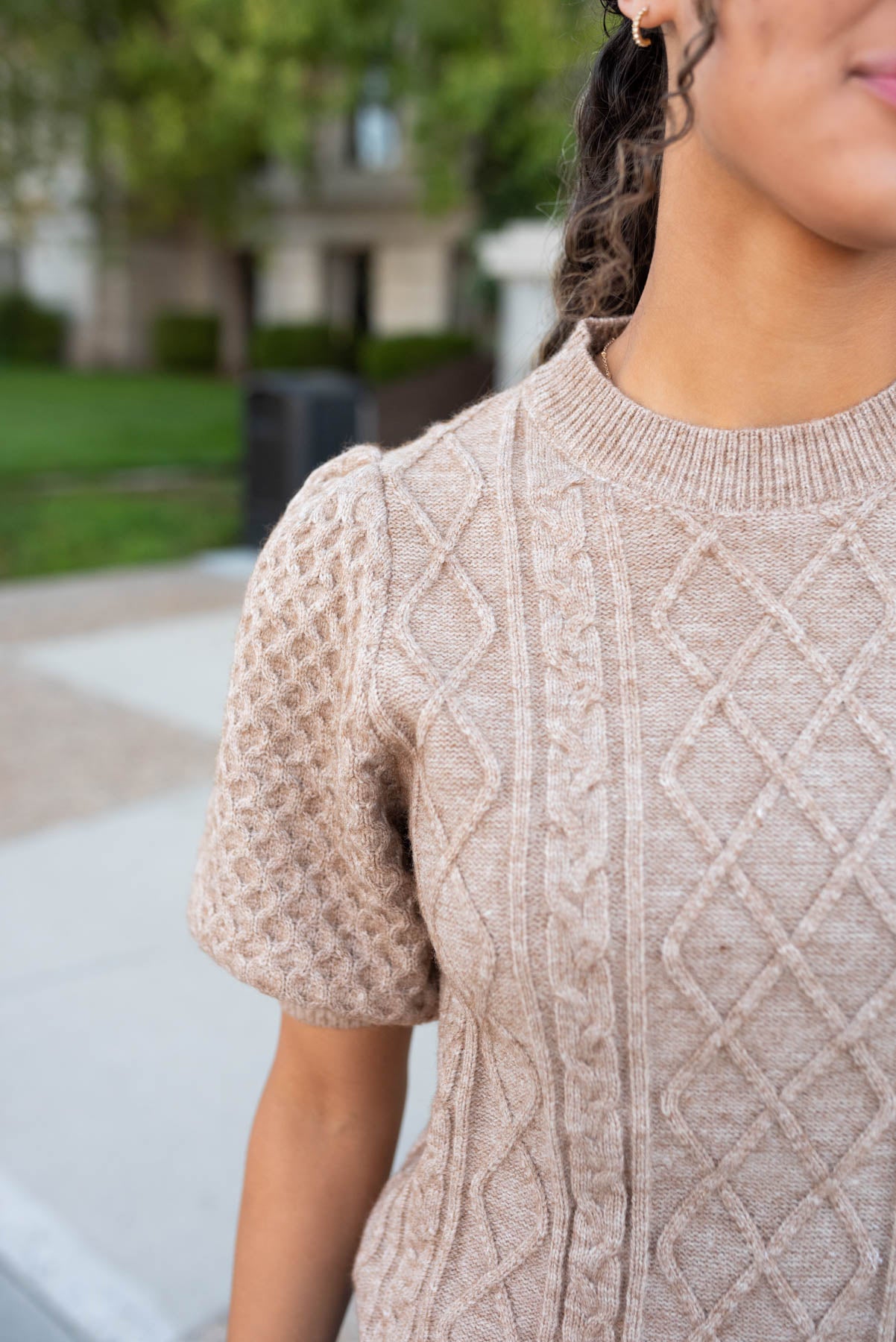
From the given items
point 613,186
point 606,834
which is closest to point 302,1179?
point 606,834

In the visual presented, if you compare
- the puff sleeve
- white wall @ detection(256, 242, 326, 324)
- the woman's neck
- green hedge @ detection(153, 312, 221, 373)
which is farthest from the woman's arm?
green hedge @ detection(153, 312, 221, 373)

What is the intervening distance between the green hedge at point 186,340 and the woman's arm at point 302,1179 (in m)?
27.6

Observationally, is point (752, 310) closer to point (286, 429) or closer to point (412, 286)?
point (286, 429)

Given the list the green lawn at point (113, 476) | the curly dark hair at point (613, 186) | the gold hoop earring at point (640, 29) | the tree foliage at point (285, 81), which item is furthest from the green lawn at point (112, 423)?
the gold hoop earring at point (640, 29)

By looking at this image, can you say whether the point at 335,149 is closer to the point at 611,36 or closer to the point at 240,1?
the point at 240,1

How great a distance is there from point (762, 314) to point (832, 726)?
317 mm

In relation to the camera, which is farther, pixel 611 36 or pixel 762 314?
pixel 611 36

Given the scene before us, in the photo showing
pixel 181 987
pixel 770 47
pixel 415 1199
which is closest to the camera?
pixel 770 47

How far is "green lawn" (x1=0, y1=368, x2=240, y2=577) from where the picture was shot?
9.40m

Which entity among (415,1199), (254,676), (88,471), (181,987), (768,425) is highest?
(768,425)

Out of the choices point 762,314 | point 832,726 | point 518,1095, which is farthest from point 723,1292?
point 762,314

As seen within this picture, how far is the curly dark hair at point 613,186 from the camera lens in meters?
1.09

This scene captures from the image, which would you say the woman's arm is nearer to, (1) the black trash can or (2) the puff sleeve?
(2) the puff sleeve

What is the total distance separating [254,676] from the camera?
1016 mm
